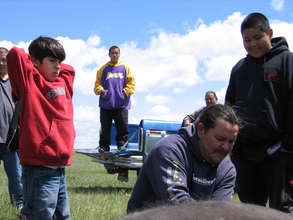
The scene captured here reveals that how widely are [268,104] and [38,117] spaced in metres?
1.91

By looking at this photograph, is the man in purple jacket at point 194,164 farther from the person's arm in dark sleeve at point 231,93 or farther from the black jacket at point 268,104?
the person's arm in dark sleeve at point 231,93

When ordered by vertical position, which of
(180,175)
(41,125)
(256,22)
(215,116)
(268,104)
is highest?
(256,22)

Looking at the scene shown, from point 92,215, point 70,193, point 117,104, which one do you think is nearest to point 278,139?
point 92,215

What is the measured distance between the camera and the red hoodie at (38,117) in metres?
3.30

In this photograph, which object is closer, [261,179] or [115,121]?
[261,179]

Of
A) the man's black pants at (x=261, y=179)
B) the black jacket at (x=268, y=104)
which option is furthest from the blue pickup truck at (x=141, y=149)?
the black jacket at (x=268, y=104)

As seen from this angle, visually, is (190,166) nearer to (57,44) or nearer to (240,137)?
(240,137)

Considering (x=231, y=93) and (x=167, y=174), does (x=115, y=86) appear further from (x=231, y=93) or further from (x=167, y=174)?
(x=167, y=174)

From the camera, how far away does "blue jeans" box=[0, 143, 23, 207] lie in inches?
193

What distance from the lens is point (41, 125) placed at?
336cm

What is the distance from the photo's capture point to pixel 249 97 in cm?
330

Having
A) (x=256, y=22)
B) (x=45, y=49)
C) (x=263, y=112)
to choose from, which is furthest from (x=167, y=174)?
(x=45, y=49)

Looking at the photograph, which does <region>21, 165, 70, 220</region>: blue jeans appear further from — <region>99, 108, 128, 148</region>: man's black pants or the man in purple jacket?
<region>99, 108, 128, 148</region>: man's black pants

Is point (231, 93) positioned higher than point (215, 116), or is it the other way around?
point (231, 93)
